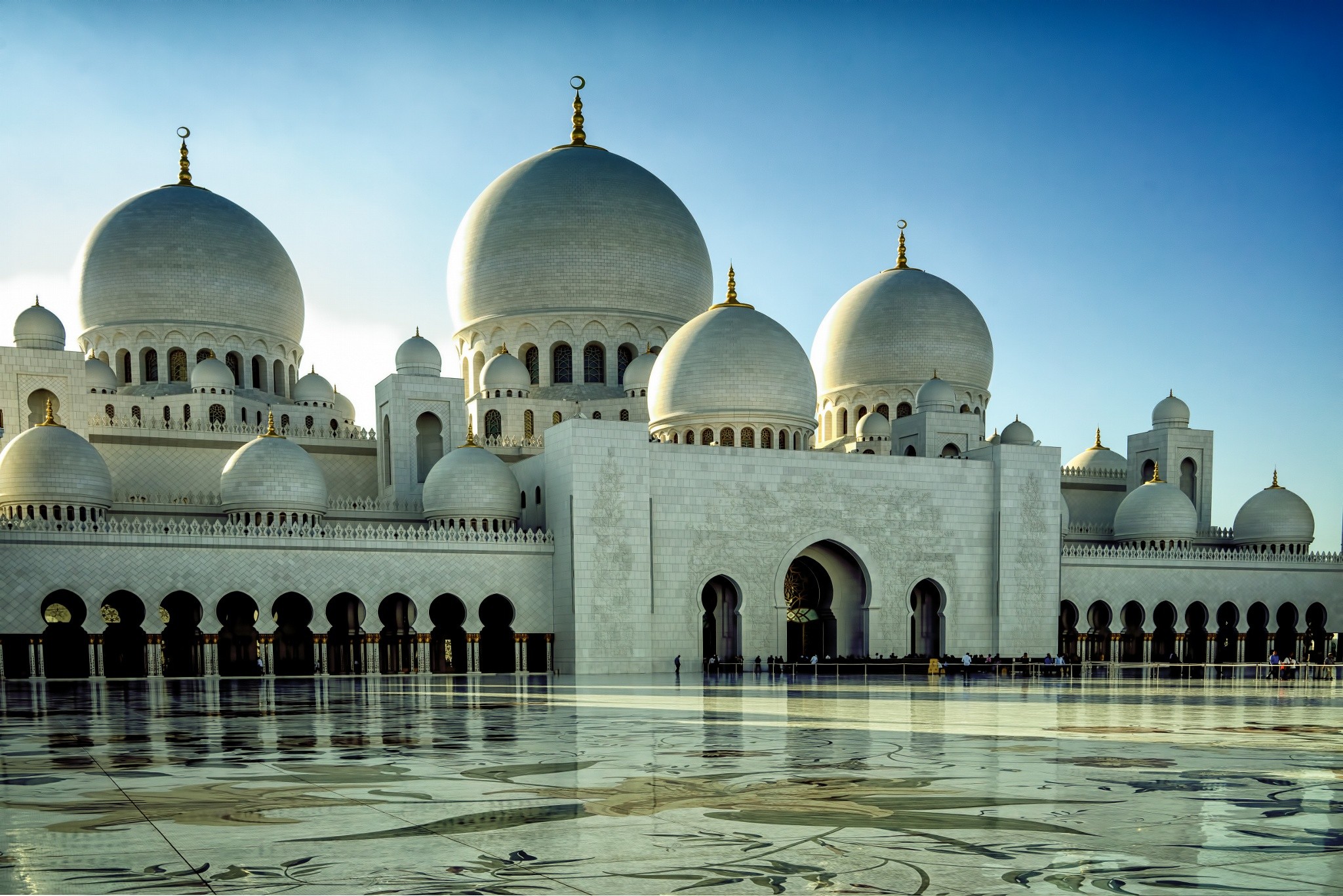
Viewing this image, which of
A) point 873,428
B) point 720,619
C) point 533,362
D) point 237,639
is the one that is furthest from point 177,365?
point 873,428

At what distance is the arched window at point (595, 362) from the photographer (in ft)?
102

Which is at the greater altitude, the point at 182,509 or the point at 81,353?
the point at 81,353

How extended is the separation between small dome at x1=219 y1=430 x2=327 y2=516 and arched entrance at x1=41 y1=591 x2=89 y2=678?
3293mm

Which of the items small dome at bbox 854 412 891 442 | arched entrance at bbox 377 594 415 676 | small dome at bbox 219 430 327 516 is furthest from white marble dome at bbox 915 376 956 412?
small dome at bbox 219 430 327 516

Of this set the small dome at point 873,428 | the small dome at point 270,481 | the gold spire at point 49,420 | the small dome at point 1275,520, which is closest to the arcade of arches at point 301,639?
the small dome at point 270,481

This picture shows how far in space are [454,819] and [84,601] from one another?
18.2 m

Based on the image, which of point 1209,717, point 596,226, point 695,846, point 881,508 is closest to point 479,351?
point 596,226

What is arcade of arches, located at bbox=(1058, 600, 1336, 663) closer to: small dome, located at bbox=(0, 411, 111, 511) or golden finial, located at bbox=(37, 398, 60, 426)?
small dome, located at bbox=(0, 411, 111, 511)

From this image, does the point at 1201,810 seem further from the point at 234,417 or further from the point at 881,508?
the point at 234,417

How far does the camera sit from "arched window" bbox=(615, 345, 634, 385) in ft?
102

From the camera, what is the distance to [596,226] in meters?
31.0

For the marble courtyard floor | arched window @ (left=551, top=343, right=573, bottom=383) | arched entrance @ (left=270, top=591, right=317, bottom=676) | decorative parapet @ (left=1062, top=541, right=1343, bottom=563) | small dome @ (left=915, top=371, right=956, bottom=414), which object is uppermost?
arched window @ (left=551, top=343, right=573, bottom=383)

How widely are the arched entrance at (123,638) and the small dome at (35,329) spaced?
5.74m

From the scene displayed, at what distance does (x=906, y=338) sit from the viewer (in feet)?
110
